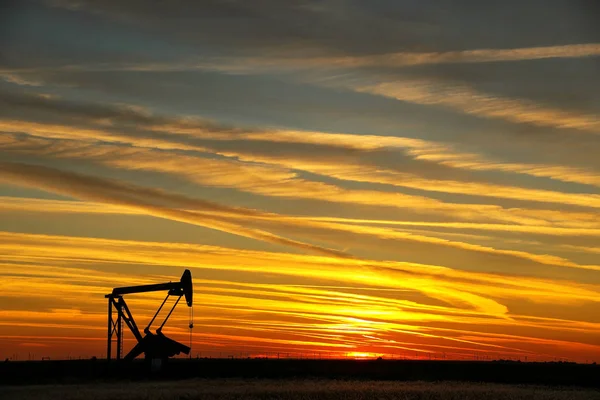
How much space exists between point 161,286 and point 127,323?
455 cm

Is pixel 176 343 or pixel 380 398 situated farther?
pixel 176 343

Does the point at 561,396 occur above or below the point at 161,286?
below

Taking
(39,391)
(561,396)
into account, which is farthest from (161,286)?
(561,396)

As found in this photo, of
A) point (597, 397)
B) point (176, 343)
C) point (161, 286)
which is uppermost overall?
point (161, 286)

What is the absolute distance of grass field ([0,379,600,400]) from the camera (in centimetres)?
4616

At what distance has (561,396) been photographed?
5181 cm

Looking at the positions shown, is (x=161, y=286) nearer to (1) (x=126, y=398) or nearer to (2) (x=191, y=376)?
(2) (x=191, y=376)

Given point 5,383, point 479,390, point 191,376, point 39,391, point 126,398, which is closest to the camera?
point 126,398

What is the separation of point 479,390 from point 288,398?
560 inches

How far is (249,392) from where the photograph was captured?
47.8m

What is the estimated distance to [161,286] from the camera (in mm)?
66062

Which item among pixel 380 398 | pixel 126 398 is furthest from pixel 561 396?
pixel 126 398

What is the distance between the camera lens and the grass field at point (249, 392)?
46.2 m

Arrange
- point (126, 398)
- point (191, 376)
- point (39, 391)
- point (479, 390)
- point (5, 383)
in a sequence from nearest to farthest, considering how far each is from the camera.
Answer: point (126, 398)
point (39, 391)
point (479, 390)
point (5, 383)
point (191, 376)
